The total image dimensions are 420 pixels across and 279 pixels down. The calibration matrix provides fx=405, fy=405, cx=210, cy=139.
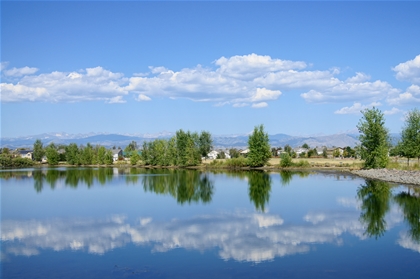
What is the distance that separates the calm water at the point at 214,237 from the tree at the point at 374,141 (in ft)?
71.8

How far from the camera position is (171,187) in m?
36.2

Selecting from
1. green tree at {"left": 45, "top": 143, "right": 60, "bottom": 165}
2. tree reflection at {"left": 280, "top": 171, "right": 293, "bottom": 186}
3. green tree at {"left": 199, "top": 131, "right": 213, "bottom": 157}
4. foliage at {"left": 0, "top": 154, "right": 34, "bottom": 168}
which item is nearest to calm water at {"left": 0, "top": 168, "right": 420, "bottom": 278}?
tree reflection at {"left": 280, "top": 171, "right": 293, "bottom": 186}

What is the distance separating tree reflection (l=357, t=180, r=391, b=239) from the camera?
687 inches

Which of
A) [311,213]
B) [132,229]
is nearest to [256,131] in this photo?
[311,213]

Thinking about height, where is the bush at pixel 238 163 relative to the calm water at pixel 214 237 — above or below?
above

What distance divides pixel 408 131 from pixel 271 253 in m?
38.9

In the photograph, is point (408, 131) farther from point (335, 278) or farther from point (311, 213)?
point (335, 278)

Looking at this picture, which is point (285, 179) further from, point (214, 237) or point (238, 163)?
point (214, 237)

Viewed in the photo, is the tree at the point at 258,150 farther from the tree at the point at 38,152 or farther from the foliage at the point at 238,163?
the tree at the point at 38,152

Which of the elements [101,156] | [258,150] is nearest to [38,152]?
[101,156]

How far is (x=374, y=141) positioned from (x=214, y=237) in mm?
40283

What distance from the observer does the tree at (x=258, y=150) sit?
216 feet

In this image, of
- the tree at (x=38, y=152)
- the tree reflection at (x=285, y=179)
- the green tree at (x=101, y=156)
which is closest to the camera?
the tree reflection at (x=285, y=179)

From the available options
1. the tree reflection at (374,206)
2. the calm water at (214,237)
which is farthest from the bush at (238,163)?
the calm water at (214,237)
